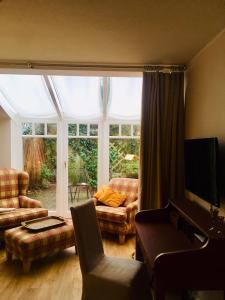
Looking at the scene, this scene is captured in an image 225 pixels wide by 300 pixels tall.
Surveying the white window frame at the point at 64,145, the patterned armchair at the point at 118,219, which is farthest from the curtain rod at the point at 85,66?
the patterned armchair at the point at 118,219

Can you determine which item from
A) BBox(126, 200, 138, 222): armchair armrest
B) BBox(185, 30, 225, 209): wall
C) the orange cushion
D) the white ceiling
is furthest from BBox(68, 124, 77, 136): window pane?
BBox(185, 30, 225, 209): wall

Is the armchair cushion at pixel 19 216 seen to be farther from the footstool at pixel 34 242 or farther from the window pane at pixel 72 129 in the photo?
the window pane at pixel 72 129

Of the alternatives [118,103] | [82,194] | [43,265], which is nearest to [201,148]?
[43,265]

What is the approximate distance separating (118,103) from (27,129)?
5.77 feet

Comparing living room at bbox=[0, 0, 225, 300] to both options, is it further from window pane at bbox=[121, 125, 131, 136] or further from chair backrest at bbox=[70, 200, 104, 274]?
window pane at bbox=[121, 125, 131, 136]

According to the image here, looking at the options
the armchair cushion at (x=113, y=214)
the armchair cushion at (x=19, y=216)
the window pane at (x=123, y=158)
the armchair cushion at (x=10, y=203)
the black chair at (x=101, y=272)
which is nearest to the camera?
the black chair at (x=101, y=272)

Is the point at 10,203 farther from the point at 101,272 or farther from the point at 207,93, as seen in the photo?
the point at 207,93

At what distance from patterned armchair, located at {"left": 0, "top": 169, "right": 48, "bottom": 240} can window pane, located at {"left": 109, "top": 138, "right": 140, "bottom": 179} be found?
1.58 meters

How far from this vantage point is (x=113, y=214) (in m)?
3.79

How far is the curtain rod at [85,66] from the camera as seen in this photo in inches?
116

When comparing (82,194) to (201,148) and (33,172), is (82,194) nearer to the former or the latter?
(33,172)

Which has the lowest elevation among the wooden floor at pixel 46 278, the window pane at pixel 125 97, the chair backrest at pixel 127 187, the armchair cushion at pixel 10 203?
the wooden floor at pixel 46 278

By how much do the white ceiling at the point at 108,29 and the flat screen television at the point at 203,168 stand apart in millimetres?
897

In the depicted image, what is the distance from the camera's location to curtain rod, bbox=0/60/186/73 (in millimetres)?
2955
